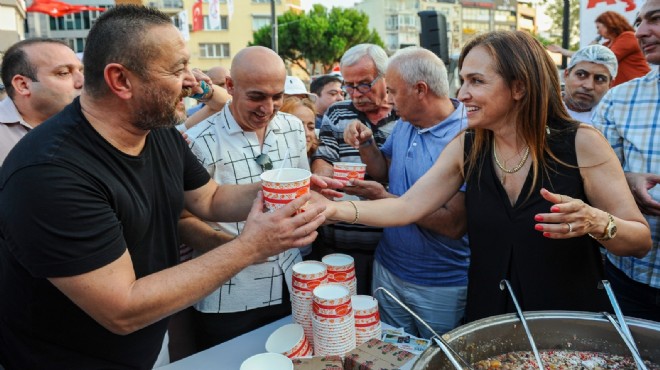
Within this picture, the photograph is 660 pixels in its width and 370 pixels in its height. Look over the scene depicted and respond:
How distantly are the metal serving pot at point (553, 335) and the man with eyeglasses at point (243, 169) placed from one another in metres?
1.40

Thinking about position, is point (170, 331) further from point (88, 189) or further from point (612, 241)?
point (612, 241)

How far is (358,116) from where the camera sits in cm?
364

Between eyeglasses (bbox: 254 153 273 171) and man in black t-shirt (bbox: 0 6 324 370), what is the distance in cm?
84

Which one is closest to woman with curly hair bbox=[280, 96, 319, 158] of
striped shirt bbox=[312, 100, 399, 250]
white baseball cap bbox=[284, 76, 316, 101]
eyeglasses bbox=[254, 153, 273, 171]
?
striped shirt bbox=[312, 100, 399, 250]

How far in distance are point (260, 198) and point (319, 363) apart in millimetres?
684

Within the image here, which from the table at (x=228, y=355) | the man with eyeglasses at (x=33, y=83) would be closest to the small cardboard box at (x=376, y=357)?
the table at (x=228, y=355)

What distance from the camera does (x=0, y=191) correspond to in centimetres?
149

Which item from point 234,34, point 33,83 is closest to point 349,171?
point 33,83

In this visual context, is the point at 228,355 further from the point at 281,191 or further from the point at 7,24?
the point at 7,24

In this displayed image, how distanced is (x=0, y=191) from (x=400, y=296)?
2238 mm

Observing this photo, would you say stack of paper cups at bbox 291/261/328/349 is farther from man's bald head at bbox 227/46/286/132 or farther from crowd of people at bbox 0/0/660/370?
man's bald head at bbox 227/46/286/132

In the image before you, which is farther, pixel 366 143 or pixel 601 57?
pixel 601 57

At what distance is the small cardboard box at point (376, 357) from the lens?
5.59 ft

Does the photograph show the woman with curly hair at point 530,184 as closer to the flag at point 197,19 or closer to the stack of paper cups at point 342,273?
the stack of paper cups at point 342,273
